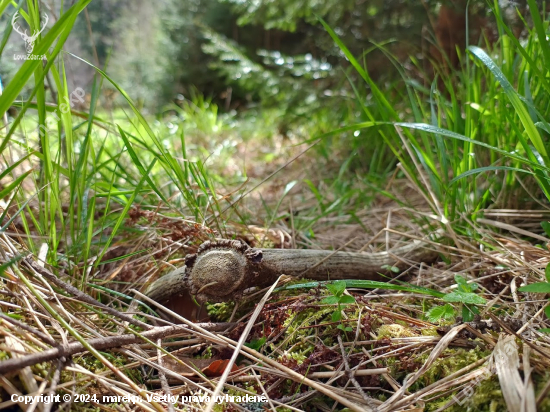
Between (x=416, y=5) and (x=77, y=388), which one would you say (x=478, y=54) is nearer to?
(x=77, y=388)

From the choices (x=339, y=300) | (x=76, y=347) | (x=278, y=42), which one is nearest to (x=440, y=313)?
(x=339, y=300)

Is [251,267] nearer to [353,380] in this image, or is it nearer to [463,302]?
[353,380]

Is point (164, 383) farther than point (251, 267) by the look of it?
No

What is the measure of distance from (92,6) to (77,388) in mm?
5369

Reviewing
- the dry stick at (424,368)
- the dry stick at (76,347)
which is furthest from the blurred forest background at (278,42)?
Answer: the dry stick at (424,368)

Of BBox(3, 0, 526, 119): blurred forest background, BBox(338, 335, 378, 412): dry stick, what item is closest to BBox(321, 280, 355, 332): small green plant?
BBox(338, 335, 378, 412): dry stick

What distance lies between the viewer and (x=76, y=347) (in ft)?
2.75

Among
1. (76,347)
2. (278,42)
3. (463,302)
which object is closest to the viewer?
(76,347)

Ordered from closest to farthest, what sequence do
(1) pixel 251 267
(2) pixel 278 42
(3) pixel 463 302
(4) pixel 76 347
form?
(4) pixel 76 347 < (3) pixel 463 302 < (1) pixel 251 267 < (2) pixel 278 42

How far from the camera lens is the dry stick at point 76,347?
72 cm

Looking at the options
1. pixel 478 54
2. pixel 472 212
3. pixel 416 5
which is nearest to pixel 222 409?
pixel 472 212

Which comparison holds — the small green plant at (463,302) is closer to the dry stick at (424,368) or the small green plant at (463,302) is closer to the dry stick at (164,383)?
the dry stick at (424,368)

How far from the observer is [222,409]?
2.92 feet

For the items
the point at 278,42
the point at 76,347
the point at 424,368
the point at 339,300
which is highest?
the point at 278,42
